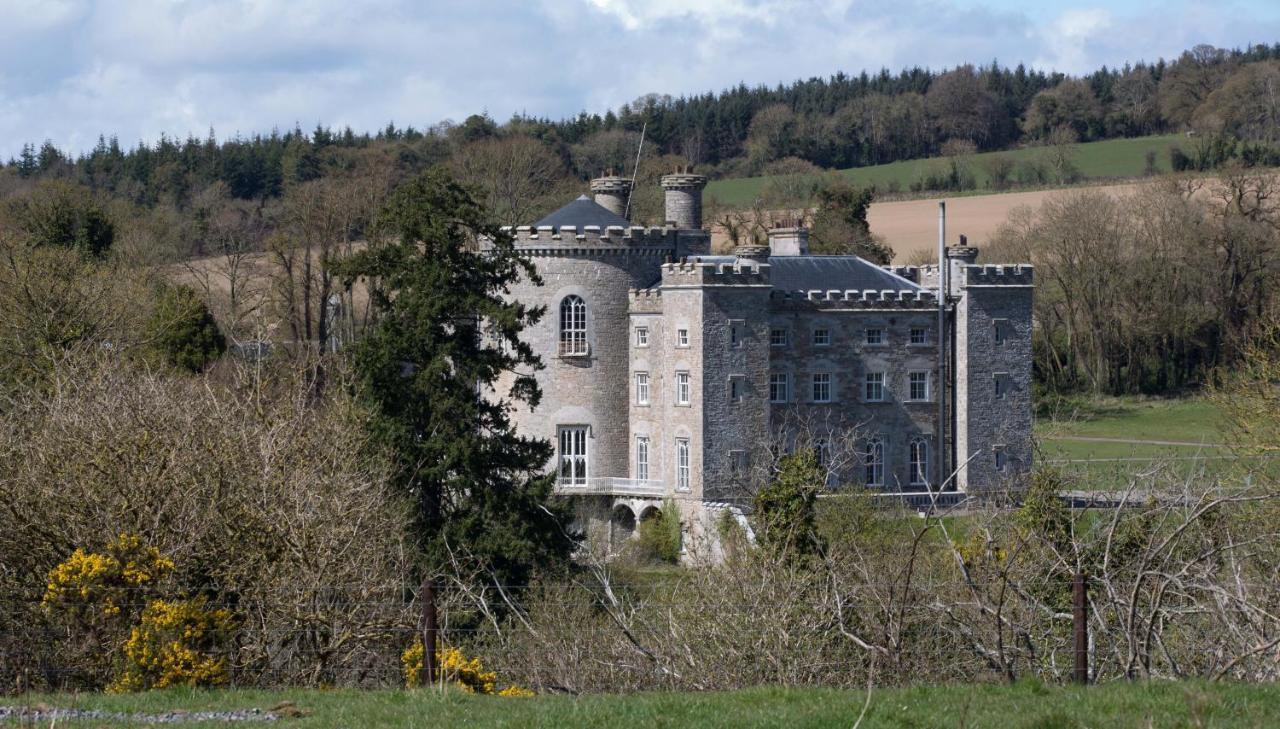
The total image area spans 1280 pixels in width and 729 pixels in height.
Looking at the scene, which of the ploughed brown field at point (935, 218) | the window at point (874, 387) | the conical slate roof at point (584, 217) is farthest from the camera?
the ploughed brown field at point (935, 218)

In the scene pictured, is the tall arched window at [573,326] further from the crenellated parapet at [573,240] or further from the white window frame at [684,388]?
the white window frame at [684,388]

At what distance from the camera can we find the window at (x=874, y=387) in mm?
43812

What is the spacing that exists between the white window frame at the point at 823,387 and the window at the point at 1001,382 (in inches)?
165

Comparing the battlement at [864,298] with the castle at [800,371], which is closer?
the castle at [800,371]

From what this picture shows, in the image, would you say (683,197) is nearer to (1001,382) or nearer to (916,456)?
(916,456)

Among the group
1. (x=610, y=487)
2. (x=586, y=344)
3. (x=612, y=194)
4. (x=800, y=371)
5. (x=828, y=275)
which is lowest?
(x=610, y=487)

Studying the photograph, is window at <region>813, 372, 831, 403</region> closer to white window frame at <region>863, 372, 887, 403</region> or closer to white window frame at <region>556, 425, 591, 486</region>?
white window frame at <region>863, 372, 887, 403</region>

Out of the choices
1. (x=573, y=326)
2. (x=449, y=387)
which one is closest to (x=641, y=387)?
(x=573, y=326)

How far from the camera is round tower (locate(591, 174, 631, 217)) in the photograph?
50.0 meters

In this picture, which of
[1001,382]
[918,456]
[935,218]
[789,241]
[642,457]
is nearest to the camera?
[642,457]

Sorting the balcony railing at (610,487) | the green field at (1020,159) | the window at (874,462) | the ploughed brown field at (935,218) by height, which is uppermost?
the green field at (1020,159)

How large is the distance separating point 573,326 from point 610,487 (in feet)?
13.4

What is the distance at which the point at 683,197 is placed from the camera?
48.6 metres

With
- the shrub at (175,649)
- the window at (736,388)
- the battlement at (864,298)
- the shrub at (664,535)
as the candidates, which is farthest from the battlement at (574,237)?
the shrub at (175,649)
